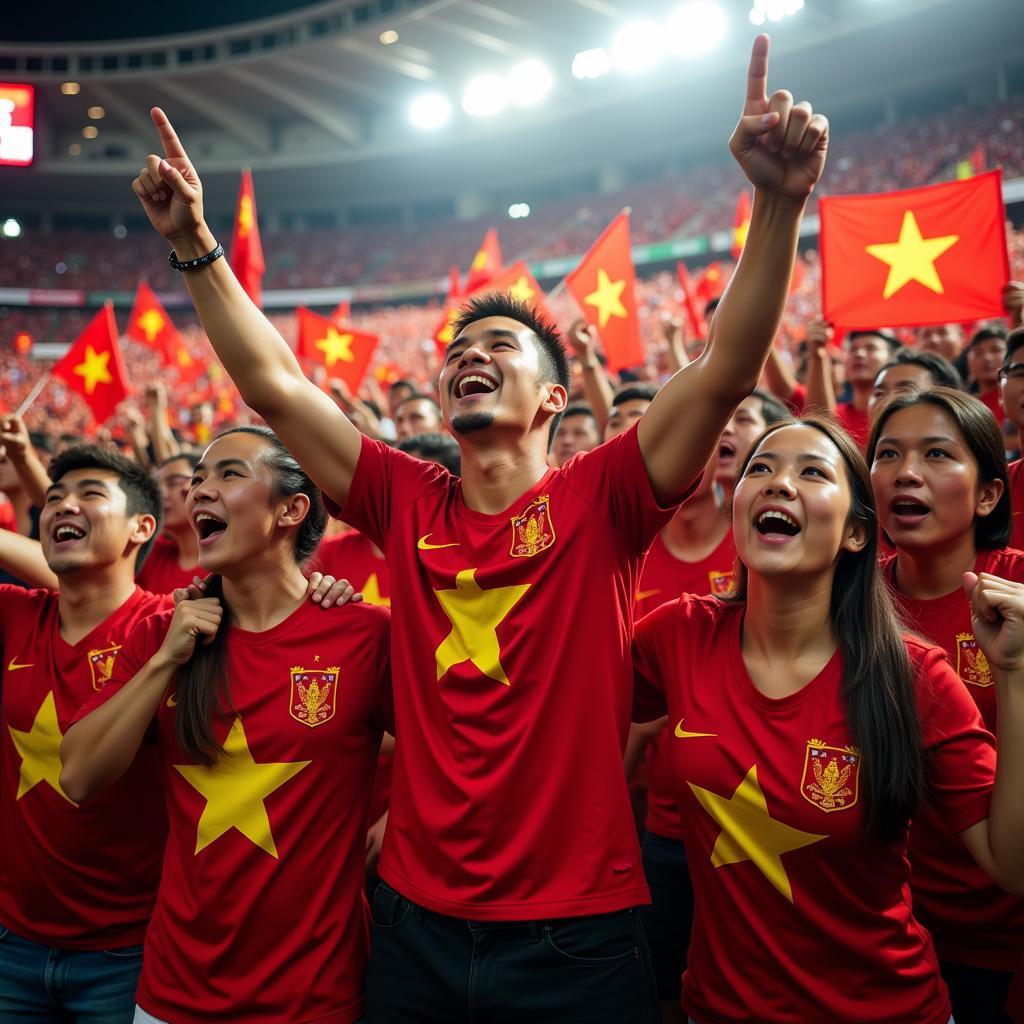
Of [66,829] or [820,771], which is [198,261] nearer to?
[66,829]

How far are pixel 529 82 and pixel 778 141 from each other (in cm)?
2727

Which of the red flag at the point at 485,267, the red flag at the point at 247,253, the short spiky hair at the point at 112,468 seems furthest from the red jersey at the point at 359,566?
the red flag at the point at 485,267

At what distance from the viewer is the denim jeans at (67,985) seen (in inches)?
88.4

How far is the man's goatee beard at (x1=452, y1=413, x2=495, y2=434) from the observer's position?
1.99 m

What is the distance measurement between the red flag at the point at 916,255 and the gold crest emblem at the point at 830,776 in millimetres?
3587

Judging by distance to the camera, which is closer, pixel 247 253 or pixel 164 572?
pixel 164 572

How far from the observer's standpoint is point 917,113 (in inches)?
928

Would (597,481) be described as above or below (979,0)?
below

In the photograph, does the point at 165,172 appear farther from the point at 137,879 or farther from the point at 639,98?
the point at 639,98

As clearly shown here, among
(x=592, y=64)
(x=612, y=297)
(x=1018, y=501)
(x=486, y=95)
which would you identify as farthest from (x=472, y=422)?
(x=486, y=95)

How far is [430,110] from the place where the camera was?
1117 inches

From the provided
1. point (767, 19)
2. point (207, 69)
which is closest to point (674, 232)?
point (767, 19)

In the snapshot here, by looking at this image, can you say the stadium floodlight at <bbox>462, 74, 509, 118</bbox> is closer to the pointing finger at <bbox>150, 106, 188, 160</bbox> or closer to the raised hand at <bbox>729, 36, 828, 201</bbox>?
the pointing finger at <bbox>150, 106, 188, 160</bbox>

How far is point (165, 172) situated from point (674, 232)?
2502cm
